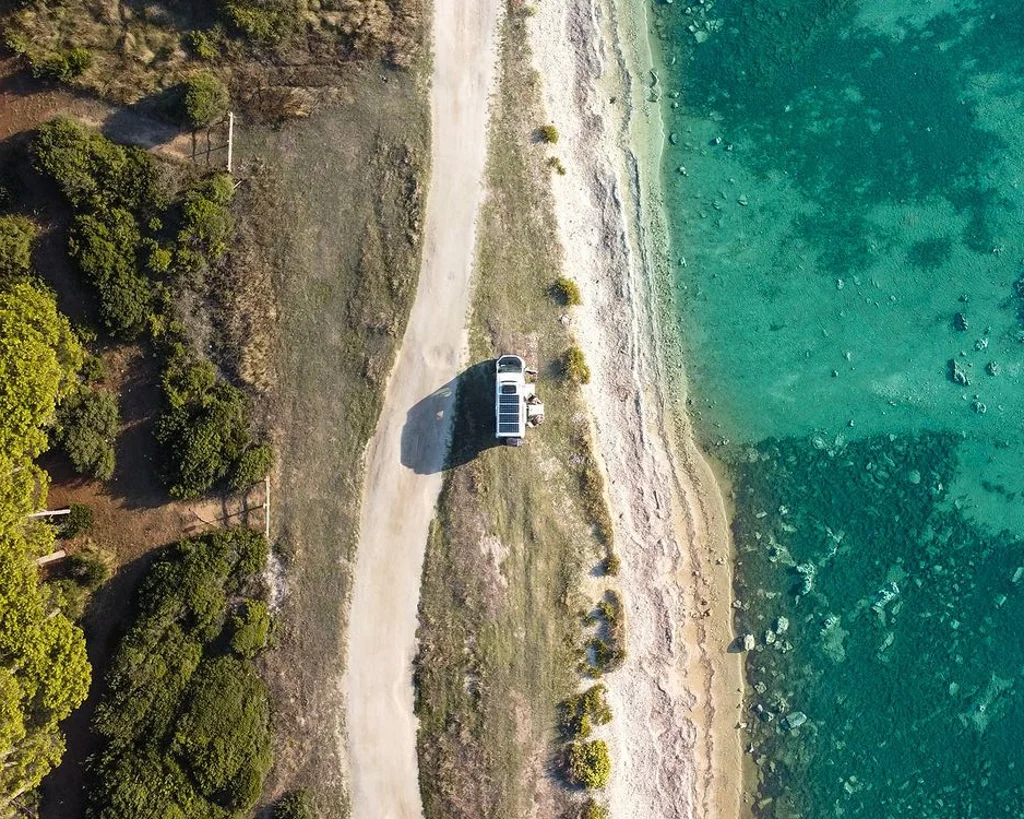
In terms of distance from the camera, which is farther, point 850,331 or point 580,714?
point 850,331

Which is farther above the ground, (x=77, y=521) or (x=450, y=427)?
(x=450, y=427)

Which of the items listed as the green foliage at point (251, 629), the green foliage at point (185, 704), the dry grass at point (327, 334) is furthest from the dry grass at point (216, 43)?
the green foliage at point (251, 629)

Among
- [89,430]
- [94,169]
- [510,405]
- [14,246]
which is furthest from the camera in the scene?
[510,405]

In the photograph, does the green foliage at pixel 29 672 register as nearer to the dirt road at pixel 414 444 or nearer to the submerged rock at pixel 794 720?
the dirt road at pixel 414 444

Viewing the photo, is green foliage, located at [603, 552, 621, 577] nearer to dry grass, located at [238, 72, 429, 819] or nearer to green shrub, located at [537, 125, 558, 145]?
dry grass, located at [238, 72, 429, 819]

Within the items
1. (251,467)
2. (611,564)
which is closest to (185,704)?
(251,467)

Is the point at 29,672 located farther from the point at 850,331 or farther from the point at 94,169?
the point at 850,331

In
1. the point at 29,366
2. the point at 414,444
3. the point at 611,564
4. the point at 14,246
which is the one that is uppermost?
the point at 14,246

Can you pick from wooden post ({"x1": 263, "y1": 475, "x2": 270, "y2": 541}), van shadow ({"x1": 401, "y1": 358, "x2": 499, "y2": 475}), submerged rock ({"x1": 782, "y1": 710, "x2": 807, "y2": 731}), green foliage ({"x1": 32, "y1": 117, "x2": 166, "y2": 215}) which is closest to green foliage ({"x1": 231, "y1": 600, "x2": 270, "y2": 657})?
wooden post ({"x1": 263, "y1": 475, "x2": 270, "y2": 541})

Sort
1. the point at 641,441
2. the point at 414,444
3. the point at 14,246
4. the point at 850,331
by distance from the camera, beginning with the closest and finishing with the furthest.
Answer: the point at 14,246
the point at 414,444
the point at 641,441
the point at 850,331
